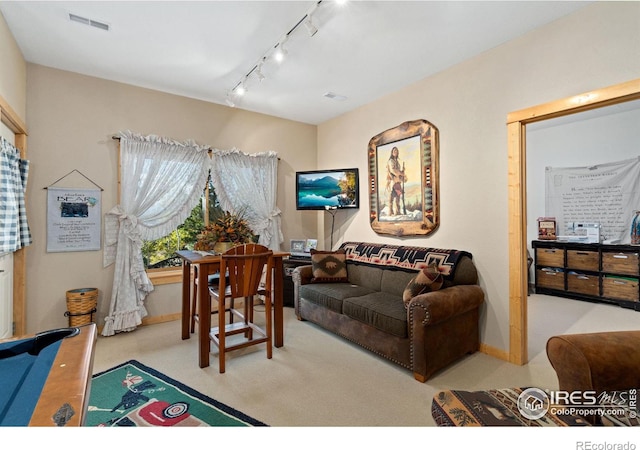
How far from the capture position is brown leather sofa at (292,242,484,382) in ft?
7.63

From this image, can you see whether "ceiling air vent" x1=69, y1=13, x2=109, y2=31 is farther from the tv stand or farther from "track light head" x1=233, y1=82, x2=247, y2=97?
the tv stand

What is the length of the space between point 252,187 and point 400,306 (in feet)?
9.13

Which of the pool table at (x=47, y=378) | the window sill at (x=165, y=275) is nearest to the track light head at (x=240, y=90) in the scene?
the window sill at (x=165, y=275)

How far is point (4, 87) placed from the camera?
2371 millimetres

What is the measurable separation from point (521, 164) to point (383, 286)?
5.94 feet

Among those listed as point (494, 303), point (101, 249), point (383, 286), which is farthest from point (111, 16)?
point (494, 303)

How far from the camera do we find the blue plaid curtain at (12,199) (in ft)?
7.60

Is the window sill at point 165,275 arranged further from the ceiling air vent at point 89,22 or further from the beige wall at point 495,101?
the beige wall at point 495,101

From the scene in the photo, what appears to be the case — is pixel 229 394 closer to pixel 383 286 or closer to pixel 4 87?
pixel 383 286

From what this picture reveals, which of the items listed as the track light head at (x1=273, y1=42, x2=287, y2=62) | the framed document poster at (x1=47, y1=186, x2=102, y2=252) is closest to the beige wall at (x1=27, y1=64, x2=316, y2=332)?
the framed document poster at (x1=47, y1=186, x2=102, y2=252)

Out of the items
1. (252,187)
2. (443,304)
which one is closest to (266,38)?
(252,187)

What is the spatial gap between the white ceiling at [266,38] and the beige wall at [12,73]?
93mm

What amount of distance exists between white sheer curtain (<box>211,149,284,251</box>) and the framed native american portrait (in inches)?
60.1
